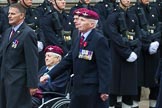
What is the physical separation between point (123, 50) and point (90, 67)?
7.85 feet

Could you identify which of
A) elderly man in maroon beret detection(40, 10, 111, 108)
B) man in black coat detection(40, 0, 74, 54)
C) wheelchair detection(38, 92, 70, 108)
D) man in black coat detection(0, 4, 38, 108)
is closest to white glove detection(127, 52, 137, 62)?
man in black coat detection(40, 0, 74, 54)

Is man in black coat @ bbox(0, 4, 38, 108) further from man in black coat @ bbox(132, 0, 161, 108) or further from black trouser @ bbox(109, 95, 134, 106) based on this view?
man in black coat @ bbox(132, 0, 161, 108)

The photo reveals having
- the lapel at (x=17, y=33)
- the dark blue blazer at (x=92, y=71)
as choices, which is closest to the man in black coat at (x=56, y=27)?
the lapel at (x=17, y=33)

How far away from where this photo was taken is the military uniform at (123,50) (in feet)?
31.7

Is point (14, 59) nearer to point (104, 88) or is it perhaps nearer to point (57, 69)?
point (57, 69)

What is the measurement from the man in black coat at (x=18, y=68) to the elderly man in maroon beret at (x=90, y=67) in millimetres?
542

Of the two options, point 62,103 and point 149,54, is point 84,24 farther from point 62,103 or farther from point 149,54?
point 149,54

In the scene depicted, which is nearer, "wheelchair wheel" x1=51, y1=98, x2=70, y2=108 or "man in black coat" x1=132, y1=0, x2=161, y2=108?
"wheelchair wheel" x1=51, y1=98, x2=70, y2=108

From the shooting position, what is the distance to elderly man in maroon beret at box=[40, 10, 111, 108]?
7.20 metres

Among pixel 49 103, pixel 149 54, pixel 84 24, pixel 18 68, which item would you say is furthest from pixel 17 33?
pixel 149 54

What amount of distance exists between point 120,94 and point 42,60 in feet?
5.56

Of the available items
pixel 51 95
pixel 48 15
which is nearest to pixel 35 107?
pixel 51 95

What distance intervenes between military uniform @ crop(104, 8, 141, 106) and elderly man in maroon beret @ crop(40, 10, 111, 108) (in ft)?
7.43

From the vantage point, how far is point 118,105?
A: 9766mm
